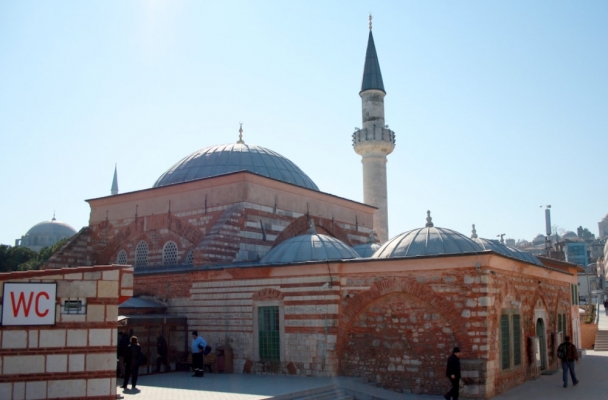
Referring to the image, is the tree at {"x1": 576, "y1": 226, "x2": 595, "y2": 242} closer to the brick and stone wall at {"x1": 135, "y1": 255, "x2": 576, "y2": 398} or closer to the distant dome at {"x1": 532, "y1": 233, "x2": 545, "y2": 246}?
the distant dome at {"x1": 532, "y1": 233, "x2": 545, "y2": 246}

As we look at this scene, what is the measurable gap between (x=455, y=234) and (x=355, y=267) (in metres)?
2.56

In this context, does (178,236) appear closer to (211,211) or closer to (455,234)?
(211,211)

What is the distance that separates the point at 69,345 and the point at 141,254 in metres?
12.4

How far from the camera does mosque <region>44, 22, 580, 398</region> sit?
11.7 m

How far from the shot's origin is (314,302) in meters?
13.1

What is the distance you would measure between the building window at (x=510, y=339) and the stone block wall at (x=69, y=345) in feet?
26.3

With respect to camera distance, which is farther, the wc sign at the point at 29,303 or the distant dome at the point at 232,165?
the distant dome at the point at 232,165

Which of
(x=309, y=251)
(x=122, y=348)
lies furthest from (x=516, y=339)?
(x=122, y=348)

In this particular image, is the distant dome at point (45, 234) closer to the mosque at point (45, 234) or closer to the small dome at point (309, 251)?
the mosque at point (45, 234)

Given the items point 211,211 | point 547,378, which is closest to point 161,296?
point 211,211

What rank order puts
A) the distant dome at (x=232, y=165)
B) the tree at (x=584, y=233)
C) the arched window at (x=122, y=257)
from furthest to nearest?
the tree at (x=584, y=233) < the distant dome at (x=232, y=165) < the arched window at (x=122, y=257)

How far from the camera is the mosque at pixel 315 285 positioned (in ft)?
38.5

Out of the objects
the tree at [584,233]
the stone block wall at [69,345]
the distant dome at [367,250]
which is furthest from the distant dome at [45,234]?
the tree at [584,233]

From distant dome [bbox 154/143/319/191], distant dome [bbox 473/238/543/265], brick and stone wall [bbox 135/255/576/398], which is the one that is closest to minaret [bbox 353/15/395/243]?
distant dome [bbox 154/143/319/191]
